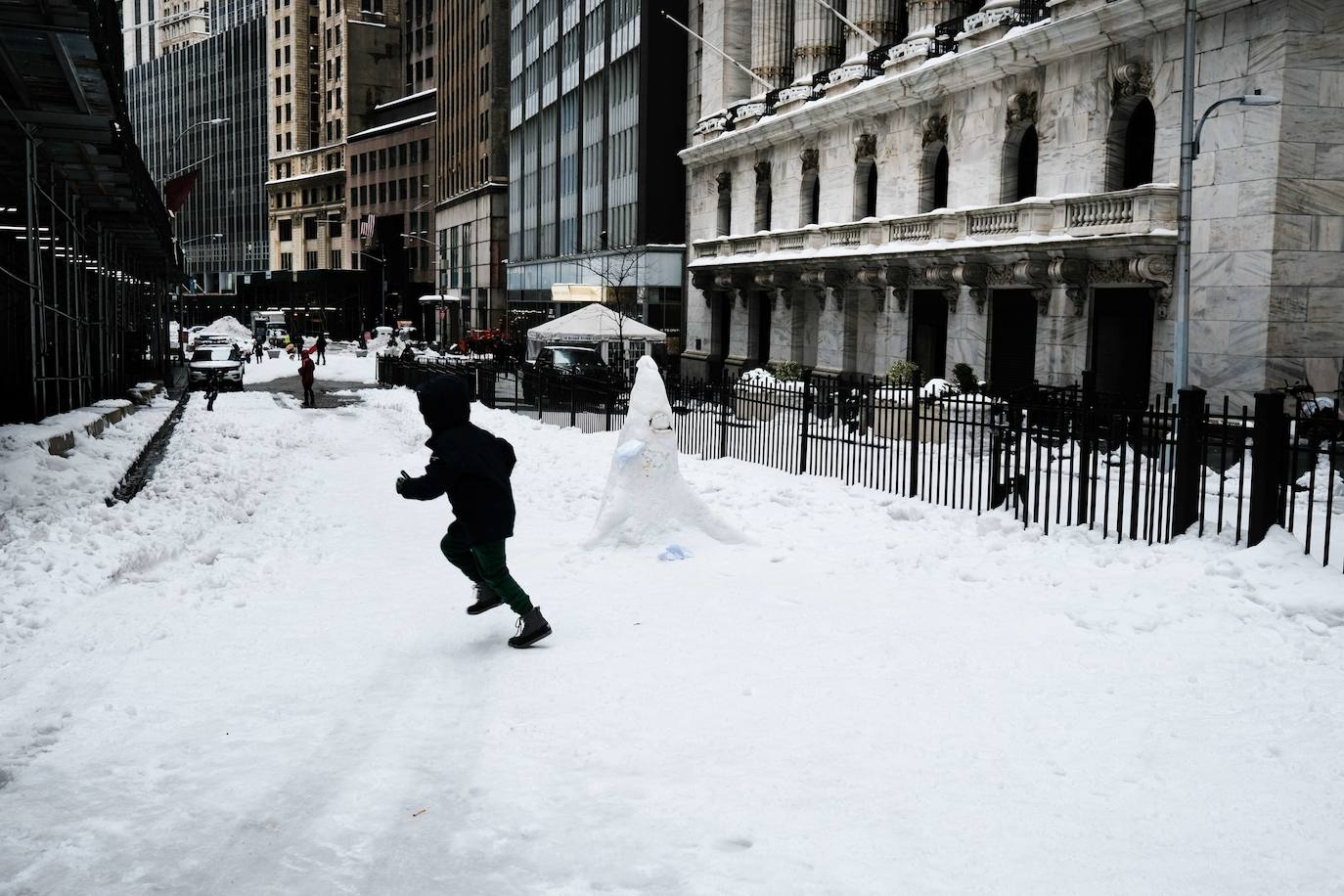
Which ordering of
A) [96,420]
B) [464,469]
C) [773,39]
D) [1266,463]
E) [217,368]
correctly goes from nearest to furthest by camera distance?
1. [464,469]
2. [1266,463]
3. [96,420]
4. [217,368]
5. [773,39]

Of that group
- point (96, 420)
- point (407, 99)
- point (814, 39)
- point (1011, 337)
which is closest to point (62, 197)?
point (96, 420)

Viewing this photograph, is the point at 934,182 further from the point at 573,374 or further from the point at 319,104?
the point at 319,104

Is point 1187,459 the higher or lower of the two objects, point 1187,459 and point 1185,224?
the lower

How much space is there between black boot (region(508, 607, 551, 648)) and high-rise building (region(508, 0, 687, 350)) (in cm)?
4438

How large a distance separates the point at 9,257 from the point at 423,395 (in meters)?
18.7

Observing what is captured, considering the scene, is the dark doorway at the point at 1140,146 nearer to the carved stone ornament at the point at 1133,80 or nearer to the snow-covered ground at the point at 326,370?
the carved stone ornament at the point at 1133,80

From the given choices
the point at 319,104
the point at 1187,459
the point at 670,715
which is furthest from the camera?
the point at 319,104

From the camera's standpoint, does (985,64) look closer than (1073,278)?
No

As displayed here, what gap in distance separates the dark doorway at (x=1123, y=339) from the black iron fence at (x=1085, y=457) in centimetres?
377

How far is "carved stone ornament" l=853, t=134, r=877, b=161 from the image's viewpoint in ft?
114

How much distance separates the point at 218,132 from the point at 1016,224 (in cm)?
16091

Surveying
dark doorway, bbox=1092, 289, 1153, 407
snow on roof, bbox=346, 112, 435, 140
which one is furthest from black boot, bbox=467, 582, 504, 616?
snow on roof, bbox=346, 112, 435, 140

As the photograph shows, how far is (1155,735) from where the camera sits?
610 cm

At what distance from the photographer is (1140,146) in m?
24.7
